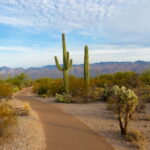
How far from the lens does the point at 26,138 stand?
8555 millimetres

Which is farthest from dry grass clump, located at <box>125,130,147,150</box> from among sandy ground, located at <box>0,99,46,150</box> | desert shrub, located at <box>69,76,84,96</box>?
desert shrub, located at <box>69,76,84,96</box>

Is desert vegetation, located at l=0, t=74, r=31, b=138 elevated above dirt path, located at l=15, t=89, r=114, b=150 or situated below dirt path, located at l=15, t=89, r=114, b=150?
above

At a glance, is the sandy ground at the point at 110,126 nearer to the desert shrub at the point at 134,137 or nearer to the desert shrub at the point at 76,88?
the desert shrub at the point at 134,137

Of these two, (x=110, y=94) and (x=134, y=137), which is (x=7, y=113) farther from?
(x=110, y=94)

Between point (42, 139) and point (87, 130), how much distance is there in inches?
82.4

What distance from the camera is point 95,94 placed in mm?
20031

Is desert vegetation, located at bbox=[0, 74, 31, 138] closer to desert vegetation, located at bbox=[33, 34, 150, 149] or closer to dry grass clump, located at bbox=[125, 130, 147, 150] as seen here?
desert vegetation, located at bbox=[33, 34, 150, 149]

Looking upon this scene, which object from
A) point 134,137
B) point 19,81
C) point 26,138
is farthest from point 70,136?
point 19,81

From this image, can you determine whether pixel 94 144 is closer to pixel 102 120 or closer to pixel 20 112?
pixel 102 120

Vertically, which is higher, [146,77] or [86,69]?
[86,69]

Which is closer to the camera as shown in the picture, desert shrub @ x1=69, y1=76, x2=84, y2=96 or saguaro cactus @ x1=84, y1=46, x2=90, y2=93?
saguaro cactus @ x1=84, y1=46, x2=90, y2=93

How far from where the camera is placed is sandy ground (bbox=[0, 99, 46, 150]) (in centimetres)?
771

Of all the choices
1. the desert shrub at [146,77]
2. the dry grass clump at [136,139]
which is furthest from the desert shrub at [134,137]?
the desert shrub at [146,77]

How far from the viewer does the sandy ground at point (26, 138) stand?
25.3 ft
